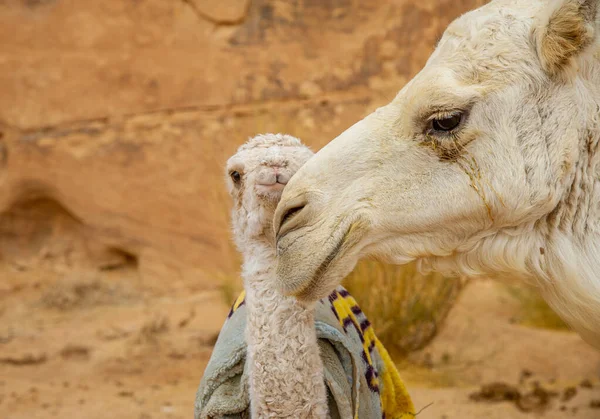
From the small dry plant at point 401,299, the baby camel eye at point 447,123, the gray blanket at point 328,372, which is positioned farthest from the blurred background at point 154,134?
the baby camel eye at point 447,123

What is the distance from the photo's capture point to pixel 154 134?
714 cm

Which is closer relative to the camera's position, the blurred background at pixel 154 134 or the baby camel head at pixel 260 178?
the baby camel head at pixel 260 178

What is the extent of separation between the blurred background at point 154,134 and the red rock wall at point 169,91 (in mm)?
12

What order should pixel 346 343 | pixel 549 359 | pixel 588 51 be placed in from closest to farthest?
pixel 588 51 < pixel 346 343 < pixel 549 359

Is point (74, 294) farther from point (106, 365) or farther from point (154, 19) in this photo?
point (154, 19)

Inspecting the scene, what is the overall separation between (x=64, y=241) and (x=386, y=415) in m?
5.25

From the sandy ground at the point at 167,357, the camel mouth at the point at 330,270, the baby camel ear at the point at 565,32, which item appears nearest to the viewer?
the baby camel ear at the point at 565,32

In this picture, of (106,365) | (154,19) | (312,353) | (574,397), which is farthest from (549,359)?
(154,19)

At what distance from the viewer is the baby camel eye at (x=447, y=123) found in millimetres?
1922

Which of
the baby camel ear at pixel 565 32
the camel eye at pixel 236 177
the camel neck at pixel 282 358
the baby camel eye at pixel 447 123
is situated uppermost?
the camel eye at pixel 236 177

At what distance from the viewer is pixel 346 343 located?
2.67 m

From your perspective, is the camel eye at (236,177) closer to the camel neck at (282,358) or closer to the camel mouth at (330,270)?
the camel neck at (282,358)

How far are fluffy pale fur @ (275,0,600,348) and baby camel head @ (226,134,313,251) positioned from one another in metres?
0.44

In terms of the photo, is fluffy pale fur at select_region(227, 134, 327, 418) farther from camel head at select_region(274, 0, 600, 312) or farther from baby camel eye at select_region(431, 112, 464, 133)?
baby camel eye at select_region(431, 112, 464, 133)
